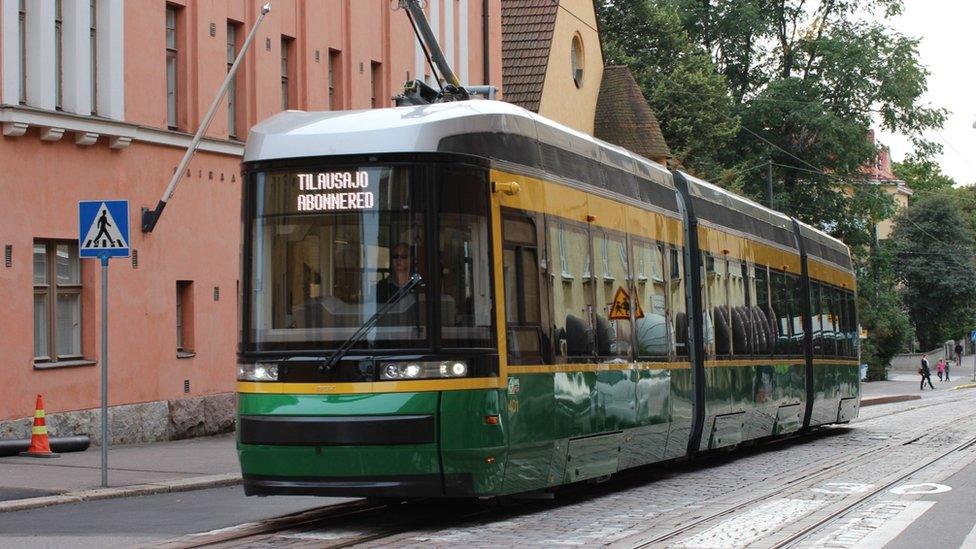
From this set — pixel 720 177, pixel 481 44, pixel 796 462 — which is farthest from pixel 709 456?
pixel 720 177

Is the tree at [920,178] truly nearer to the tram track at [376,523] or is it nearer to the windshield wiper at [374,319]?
the tram track at [376,523]

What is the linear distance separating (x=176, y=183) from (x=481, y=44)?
15.3 meters

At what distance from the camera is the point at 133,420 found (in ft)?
72.0

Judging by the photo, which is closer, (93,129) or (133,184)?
(93,129)

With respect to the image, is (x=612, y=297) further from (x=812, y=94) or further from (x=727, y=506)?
(x=812, y=94)

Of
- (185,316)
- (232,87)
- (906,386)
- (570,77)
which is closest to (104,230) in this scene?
(185,316)

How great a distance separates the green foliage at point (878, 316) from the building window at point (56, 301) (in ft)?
142

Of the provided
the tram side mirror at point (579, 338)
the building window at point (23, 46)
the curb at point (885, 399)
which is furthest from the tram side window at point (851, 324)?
the curb at point (885, 399)

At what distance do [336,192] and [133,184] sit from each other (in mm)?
11749

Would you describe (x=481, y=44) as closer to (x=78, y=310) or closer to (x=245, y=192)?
(x=78, y=310)

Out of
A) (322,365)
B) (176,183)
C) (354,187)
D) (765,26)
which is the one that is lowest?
(322,365)

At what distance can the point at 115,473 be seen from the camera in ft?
54.7

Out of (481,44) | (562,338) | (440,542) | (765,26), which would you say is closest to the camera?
(440,542)

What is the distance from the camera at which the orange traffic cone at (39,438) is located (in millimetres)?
18375
